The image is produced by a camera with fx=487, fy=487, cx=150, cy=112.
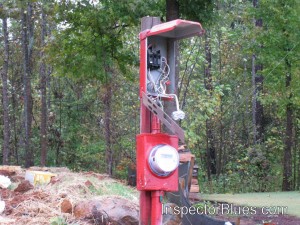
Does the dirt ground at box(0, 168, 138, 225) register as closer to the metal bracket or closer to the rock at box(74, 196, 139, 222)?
the rock at box(74, 196, 139, 222)

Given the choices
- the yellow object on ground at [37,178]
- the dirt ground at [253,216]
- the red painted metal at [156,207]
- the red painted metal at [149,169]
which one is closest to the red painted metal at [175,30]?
the red painted metal at [149,169]

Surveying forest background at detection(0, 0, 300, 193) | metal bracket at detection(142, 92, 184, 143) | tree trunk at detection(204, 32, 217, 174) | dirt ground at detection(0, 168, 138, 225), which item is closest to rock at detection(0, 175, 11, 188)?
dirt ground at detection(0, 168, 138, 225)

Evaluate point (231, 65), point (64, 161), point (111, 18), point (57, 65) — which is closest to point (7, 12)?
point (57, 65)

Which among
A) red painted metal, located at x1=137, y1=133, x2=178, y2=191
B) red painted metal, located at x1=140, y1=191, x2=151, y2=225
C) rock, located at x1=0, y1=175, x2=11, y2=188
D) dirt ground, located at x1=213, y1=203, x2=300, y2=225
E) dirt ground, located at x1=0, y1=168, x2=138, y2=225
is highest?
red painted metal, located at x1=137, y1=133, x2=178, y2=191

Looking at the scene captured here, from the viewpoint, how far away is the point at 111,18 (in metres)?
11.0

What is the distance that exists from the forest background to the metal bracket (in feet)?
19.7

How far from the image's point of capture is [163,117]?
3.20m

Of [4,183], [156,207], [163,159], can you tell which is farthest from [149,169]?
[4,183]

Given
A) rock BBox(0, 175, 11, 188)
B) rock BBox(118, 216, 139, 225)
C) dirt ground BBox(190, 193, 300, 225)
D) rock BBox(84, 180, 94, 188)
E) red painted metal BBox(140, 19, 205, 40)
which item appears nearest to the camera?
red painted metal BBox(140, 19, 205, 40)

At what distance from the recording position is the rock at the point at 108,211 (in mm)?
4676

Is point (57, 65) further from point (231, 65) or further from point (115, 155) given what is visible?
point (231, 65)

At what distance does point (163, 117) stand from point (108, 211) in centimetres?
186

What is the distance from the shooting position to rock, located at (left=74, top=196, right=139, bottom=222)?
468cm

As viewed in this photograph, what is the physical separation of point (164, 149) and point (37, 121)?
685 inches
